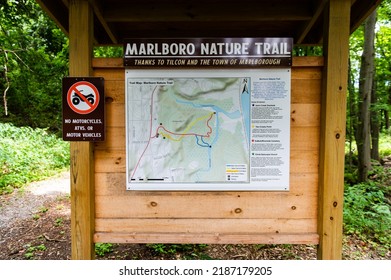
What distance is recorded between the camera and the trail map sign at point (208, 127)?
7.29ft

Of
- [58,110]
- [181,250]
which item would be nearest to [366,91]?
[181,250]

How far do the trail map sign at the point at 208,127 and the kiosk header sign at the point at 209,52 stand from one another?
0.11 feet

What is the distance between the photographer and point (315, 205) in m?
2.26

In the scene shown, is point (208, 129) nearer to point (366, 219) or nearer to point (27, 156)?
point (366, 219)

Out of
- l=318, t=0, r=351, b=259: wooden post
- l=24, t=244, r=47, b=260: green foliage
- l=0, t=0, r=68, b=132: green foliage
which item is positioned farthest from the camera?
l=0, t=0, r=68, b=132: green foliage

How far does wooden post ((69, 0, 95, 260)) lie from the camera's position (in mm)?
2152

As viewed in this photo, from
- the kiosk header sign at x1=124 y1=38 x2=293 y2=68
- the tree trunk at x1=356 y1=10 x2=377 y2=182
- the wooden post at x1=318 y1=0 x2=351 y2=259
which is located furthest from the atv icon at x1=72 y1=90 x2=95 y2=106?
the tree trunk at x1=356 y1=10 x2=377 y2=182

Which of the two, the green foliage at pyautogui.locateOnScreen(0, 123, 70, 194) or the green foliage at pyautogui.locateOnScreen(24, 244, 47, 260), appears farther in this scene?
the green foliage at pyautogui.locateOnScreen(0, 123, 70, 194)

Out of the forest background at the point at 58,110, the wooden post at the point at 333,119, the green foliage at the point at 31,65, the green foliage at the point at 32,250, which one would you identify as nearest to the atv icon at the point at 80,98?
the wooden post at the point at 333,119

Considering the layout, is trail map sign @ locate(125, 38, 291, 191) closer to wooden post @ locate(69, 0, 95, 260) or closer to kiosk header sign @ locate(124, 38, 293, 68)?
kiosk header sign @ locate(124, 38, 293, 68)

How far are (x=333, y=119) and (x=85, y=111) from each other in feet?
6.90

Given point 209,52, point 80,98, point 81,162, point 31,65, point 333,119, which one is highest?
point 31,65

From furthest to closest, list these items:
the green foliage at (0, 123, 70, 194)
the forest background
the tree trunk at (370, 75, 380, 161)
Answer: the tree trunk at (370, 75, 380, 161), the green foliage at (0, 123, 70, 194), the forest background

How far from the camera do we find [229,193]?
7.48 feet
